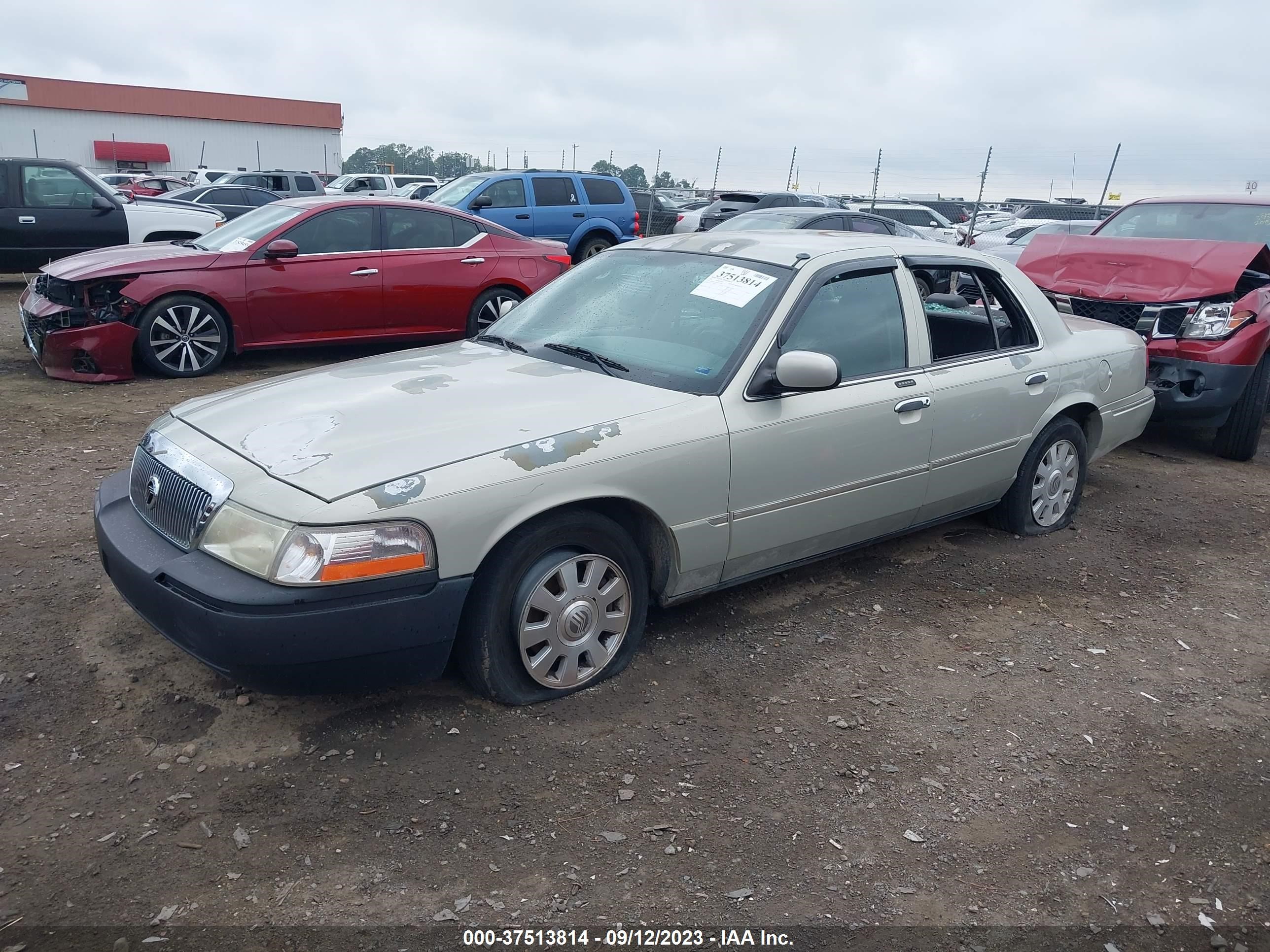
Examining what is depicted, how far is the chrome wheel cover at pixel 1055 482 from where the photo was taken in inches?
208

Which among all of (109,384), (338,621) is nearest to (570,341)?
(338,621)

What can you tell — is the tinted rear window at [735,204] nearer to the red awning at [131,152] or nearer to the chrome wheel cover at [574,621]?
the chrome wheel cover at [574,621]

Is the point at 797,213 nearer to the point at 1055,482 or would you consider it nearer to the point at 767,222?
the point at 767,222

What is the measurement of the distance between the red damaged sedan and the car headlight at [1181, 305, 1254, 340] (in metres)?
5.69

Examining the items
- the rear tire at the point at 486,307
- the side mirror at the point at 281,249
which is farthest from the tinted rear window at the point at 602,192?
the side mirror at the point at 281,249

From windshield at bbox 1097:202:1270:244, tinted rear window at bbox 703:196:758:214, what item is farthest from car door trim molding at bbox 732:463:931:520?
tinted rear window at bbox 703:196:758:214

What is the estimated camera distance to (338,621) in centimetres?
290

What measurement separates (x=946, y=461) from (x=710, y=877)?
97.7 inches

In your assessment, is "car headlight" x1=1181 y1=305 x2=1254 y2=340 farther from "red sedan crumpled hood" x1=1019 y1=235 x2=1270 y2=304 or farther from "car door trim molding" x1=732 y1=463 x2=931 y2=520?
"car door trim molding" x1=732 y1=463 x2=931 y2=520

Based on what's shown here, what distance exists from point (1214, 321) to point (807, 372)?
460cm

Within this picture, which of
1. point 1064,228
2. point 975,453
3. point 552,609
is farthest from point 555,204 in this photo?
point 552,609

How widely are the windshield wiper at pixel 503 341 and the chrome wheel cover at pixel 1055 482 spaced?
2.77 m

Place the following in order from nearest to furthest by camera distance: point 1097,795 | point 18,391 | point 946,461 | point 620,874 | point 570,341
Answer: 1. point 620,874
2. point 1097,795
3. point 570,341
4. point 946,461
5. point 18,391

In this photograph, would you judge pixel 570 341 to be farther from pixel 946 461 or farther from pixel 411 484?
pixel 946 461
